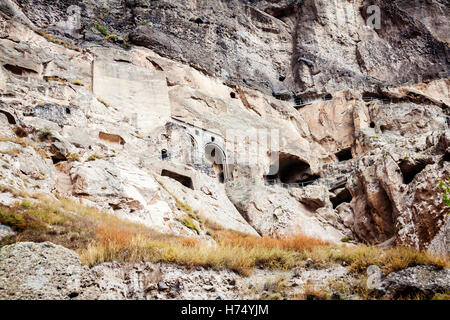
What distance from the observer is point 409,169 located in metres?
18.8

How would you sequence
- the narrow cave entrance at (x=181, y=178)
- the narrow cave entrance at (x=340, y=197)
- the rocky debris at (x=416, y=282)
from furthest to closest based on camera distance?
the narrow cave entrance at (x=340, y=197) → the narrow cave entrance at (x=181, y=178) → the rocky debris at (x=416, y=282)

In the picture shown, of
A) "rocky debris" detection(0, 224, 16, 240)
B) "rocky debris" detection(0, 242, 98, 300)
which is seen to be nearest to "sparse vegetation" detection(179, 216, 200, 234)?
"rocky debris" detection(0, 224, 16, 240)

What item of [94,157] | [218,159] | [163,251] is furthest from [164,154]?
[163,251]

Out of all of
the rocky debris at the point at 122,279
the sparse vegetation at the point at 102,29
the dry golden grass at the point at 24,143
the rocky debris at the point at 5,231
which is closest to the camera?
the rocky debris at the point at 122,279

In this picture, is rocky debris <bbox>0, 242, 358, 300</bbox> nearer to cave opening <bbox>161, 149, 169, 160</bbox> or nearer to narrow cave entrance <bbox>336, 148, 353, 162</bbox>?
cave opening <bbox>161, 149, 169, 160</bbox>

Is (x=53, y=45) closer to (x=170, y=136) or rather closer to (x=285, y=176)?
(x=170, y=136)

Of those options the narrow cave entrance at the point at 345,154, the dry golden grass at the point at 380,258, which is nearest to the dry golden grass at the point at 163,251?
the dry golden grass at the point at 380,258

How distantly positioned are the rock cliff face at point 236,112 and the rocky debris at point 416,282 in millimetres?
4577

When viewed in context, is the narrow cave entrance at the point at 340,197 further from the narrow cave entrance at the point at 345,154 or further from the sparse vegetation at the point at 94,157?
the sparse vegetation at the point at 94,157

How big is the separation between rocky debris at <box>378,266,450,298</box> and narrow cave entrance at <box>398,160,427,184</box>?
473 inches

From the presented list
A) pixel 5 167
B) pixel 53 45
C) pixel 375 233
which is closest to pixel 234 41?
pixel 53 45

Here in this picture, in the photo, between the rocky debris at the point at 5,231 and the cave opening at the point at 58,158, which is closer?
the rocky debris at the point at 5,231

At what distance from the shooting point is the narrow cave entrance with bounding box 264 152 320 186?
29.4 meters

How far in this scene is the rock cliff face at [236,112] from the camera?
14742mm
